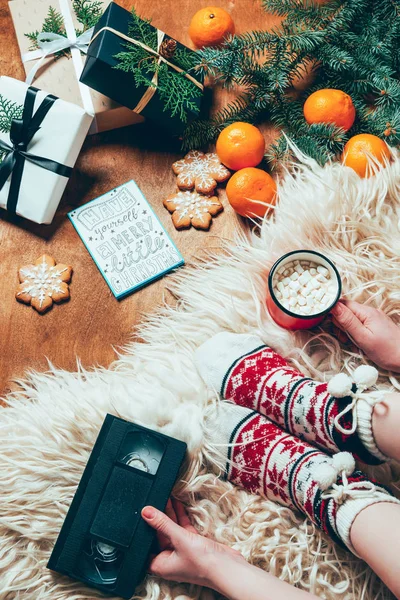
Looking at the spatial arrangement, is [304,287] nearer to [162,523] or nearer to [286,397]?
[286,397]

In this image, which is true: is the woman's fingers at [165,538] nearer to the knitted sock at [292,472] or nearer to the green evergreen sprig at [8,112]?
the knitted sock at [292,472]

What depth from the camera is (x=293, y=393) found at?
922 millimetres

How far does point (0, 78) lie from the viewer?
39.5 inches

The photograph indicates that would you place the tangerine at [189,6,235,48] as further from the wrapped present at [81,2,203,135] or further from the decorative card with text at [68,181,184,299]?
the decorative card with text at [68,181,184,299]

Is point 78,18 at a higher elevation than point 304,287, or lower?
higher

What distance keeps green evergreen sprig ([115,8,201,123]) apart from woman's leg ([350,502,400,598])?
775 mm

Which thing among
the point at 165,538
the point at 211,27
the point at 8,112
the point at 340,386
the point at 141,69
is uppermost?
the point at 211,27

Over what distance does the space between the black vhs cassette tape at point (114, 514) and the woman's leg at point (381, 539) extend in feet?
1.00

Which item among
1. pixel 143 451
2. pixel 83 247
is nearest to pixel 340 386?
pixel 143 451

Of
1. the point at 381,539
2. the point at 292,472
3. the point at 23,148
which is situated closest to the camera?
the point at 381,539

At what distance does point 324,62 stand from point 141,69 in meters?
0.36

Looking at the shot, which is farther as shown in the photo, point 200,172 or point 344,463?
point 200,172

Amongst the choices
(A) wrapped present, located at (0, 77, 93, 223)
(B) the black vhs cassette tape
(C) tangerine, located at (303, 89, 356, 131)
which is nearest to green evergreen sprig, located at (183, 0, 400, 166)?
(C) tangerine, located at (303, 89, 356, 131)

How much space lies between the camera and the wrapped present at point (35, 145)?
3.21ft
